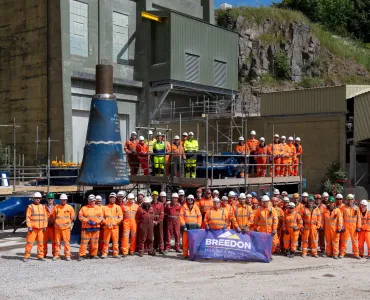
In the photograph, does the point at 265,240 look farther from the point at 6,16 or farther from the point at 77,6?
the point at 6,16

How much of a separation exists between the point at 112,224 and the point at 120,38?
838 inches

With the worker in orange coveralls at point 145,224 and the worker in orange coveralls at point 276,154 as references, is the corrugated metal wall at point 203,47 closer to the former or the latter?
the worker in orange coveralls at point 276,154

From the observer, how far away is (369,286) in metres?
11.2

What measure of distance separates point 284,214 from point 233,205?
158 centimetres

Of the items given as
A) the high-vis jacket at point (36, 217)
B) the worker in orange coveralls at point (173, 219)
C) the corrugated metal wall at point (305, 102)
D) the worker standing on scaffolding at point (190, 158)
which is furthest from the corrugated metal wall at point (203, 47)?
the high-vis jacket at point (36, 217)

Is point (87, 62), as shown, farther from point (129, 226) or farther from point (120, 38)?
point (129, 226)

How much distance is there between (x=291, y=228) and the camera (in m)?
14.2

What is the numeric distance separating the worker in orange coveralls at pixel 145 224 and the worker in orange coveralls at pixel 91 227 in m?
1.17

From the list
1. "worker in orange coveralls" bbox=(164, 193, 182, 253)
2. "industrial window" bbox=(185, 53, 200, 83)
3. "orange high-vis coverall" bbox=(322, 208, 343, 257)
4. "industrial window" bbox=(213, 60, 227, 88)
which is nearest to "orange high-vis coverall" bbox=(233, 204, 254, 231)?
"worker in orange coveralls" bbox=(164, 193, 182, 253)

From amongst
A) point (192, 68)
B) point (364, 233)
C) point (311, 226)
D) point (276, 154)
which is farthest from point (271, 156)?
point (192, 68)

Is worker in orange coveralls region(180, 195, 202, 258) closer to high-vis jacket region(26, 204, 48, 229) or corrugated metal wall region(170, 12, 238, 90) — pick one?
high-vis jacket region(26, 204, 48, 229)

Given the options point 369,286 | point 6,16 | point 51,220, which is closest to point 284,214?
point 369,286

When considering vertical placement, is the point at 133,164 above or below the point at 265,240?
above

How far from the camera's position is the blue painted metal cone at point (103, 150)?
628 inches
